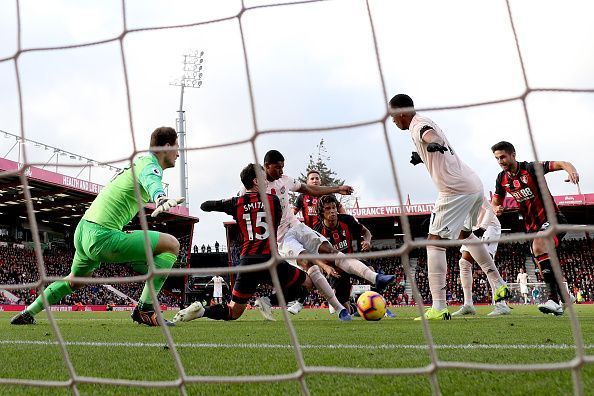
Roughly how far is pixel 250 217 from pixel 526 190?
8.61 feet

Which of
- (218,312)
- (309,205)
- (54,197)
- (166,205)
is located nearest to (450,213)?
(218,312)

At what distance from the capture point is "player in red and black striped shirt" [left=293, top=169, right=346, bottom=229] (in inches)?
278

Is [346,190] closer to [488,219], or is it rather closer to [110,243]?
[110,243]

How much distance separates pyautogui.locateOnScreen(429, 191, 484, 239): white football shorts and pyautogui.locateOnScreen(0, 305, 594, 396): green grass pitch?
870mm

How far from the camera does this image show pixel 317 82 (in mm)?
2639

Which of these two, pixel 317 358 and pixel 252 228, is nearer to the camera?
pixel 317 358

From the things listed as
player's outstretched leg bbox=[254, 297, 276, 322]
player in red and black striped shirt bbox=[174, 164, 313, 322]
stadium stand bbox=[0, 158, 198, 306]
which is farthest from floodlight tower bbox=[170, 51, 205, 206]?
stadium stand bbox=[0, 158, 198, 306]

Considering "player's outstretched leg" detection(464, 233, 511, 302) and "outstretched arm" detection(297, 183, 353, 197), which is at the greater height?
"outstretched arm" detection(297, 183, 353, 197)

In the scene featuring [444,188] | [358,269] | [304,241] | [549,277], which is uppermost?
[444,188]

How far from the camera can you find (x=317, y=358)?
2416 mm

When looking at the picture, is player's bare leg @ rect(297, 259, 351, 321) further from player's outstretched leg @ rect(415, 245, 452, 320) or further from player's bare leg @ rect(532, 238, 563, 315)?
player's bare leg @ rect(532, 238, 563, 315)

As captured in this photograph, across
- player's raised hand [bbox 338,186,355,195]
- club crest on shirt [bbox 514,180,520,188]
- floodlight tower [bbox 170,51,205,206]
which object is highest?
floodlight tower [bbox 170,51,205,206]

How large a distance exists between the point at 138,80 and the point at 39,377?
1.56 metres

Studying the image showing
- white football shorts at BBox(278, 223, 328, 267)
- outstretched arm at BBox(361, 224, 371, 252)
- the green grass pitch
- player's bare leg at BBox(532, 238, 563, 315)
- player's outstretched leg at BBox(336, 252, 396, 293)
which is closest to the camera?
the green grass pitch
